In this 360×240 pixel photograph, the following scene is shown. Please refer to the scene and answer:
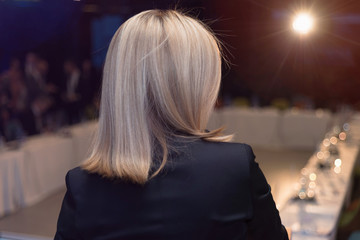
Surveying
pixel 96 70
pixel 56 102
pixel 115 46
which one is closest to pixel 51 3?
pixel 96 70

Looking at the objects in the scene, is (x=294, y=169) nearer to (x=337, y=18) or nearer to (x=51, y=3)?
(x=337, y=18)

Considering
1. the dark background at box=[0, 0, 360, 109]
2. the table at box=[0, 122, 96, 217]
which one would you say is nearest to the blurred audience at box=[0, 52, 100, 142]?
the table at box=[0, 122, 96, 217]

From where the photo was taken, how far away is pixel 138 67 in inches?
26.7

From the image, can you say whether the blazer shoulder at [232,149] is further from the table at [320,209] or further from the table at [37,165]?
the table at [37,165]

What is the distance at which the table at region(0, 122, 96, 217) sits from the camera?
3109mm

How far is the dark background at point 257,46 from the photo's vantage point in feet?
18.3

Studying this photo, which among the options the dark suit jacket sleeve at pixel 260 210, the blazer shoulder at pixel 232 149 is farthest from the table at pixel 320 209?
the blazer shoulder at pixel 232 149

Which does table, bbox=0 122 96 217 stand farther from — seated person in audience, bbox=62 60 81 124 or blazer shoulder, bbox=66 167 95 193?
blazer shoulder, bbox=66 167 95 193

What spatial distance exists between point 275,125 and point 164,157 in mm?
4735

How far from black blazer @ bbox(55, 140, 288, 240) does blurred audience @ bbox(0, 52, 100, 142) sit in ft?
8.84

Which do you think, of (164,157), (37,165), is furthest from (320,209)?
(37,165)

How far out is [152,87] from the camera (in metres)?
0.68

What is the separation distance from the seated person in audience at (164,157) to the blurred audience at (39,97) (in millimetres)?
2685

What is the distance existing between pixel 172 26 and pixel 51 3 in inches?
241
